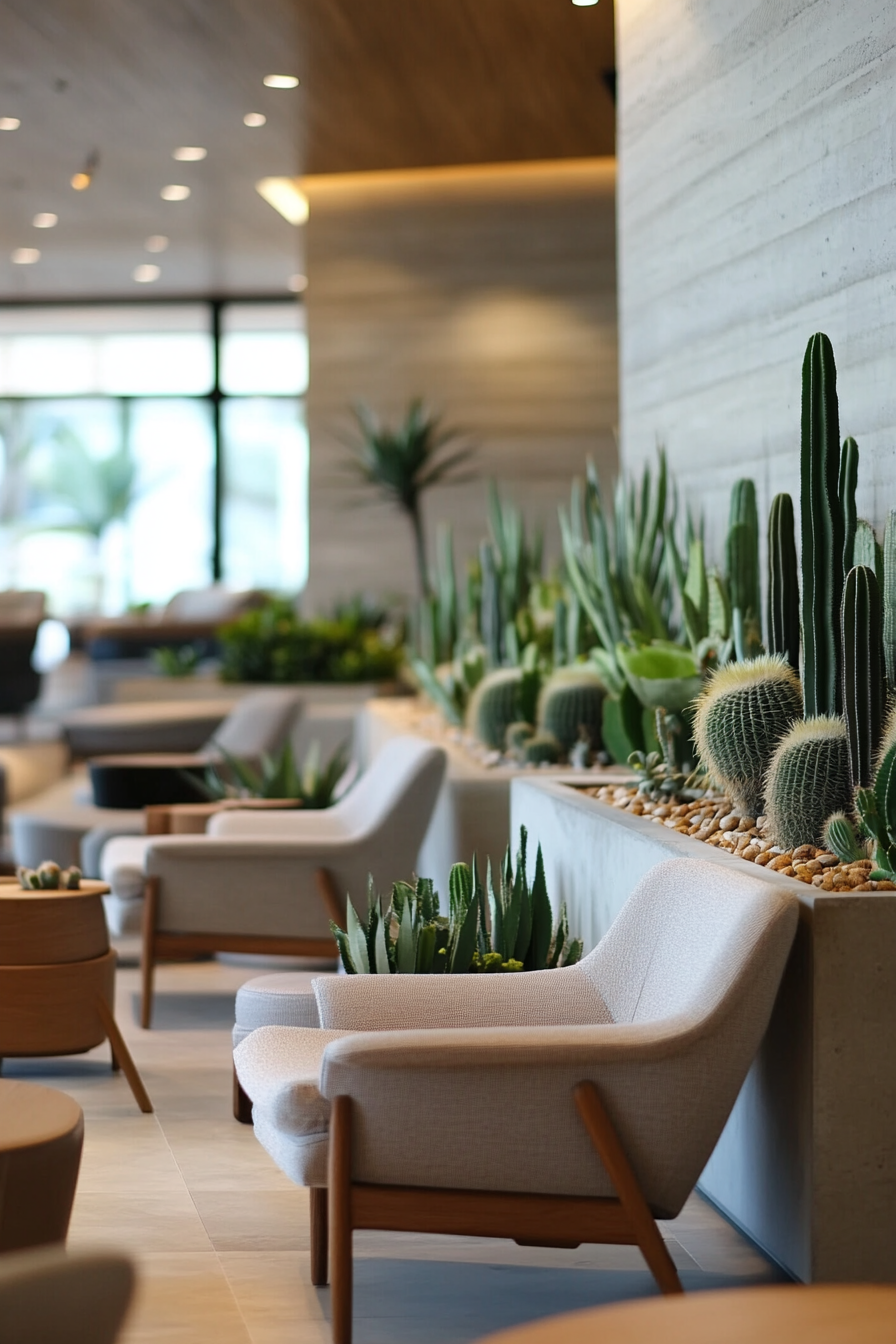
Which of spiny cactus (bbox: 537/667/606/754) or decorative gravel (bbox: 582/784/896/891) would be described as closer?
decorative gravel (bbox: 582/784/896/891)

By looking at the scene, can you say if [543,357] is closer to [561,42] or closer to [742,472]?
[561,42]

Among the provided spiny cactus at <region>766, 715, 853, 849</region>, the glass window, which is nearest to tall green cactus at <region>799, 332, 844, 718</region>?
spiny cactus at <region>766, 715, 853, 849</region>

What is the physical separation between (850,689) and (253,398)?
13.3 meters

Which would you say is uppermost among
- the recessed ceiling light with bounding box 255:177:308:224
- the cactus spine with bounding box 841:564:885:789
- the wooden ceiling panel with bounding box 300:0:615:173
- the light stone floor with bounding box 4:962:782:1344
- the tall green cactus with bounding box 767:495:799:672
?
the recessed ceiling light with bounding box 255:177:308:224

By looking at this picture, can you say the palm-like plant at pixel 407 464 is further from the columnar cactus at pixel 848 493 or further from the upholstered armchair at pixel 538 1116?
the upholstered armchair at pixel 538 1116

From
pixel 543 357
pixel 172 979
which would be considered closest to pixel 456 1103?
pixel 172 979

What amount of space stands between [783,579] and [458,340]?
7.91 meters

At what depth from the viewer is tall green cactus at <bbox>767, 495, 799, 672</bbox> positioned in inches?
137

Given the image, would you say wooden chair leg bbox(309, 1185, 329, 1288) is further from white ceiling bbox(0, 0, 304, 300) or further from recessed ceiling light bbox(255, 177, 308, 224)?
recessed ceiling light bbox(255, 177, 308, 224)

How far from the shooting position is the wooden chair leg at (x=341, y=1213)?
7.16 ft

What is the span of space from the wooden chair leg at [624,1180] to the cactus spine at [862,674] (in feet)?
3.09

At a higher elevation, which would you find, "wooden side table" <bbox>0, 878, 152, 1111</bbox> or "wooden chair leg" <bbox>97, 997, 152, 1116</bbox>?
"wooden side table" <bbox>0, 878, 152, 1111</bbox>

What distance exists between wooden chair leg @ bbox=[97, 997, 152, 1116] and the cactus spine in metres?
1.69

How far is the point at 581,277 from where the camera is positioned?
11.0 meters
